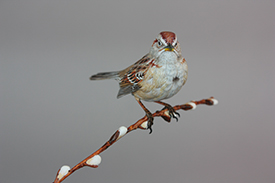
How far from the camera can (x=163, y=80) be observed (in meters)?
1.46

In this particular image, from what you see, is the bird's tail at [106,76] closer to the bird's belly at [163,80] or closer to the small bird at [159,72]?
the small bird at [159,72]

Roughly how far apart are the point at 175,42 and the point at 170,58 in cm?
9

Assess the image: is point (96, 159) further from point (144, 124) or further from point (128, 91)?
point (128, 91)

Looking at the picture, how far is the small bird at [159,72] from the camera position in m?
1.43

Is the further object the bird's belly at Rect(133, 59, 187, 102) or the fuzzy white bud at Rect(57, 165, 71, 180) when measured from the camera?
the bird's belly at Rect(133, 59, 187, 102)

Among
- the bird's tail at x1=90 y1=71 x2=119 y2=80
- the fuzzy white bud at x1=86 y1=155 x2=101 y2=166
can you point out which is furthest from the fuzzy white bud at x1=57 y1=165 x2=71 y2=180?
the bird's tail at x1=90 y1=71 x2=119 y2=80

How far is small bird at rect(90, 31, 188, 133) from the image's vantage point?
1428mm

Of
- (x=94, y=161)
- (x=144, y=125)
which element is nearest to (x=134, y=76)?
(x=144, y=125)

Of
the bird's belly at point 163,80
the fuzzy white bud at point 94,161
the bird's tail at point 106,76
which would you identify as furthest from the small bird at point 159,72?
the fuzzy white bud at point 94,161

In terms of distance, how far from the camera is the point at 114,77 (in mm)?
1775

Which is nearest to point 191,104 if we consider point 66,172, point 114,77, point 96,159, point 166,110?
point 166,110

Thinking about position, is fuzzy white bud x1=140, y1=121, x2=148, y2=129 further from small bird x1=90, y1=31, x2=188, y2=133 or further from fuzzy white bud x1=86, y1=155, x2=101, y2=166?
fuzzy white bud x1=86, y1=155, x2=101, y2=166

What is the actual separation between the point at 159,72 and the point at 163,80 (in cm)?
5

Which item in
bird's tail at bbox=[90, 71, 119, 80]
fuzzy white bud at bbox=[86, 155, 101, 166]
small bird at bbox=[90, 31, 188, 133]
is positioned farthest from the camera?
bird's tail at bbox=[90, 71, 119, 80]
